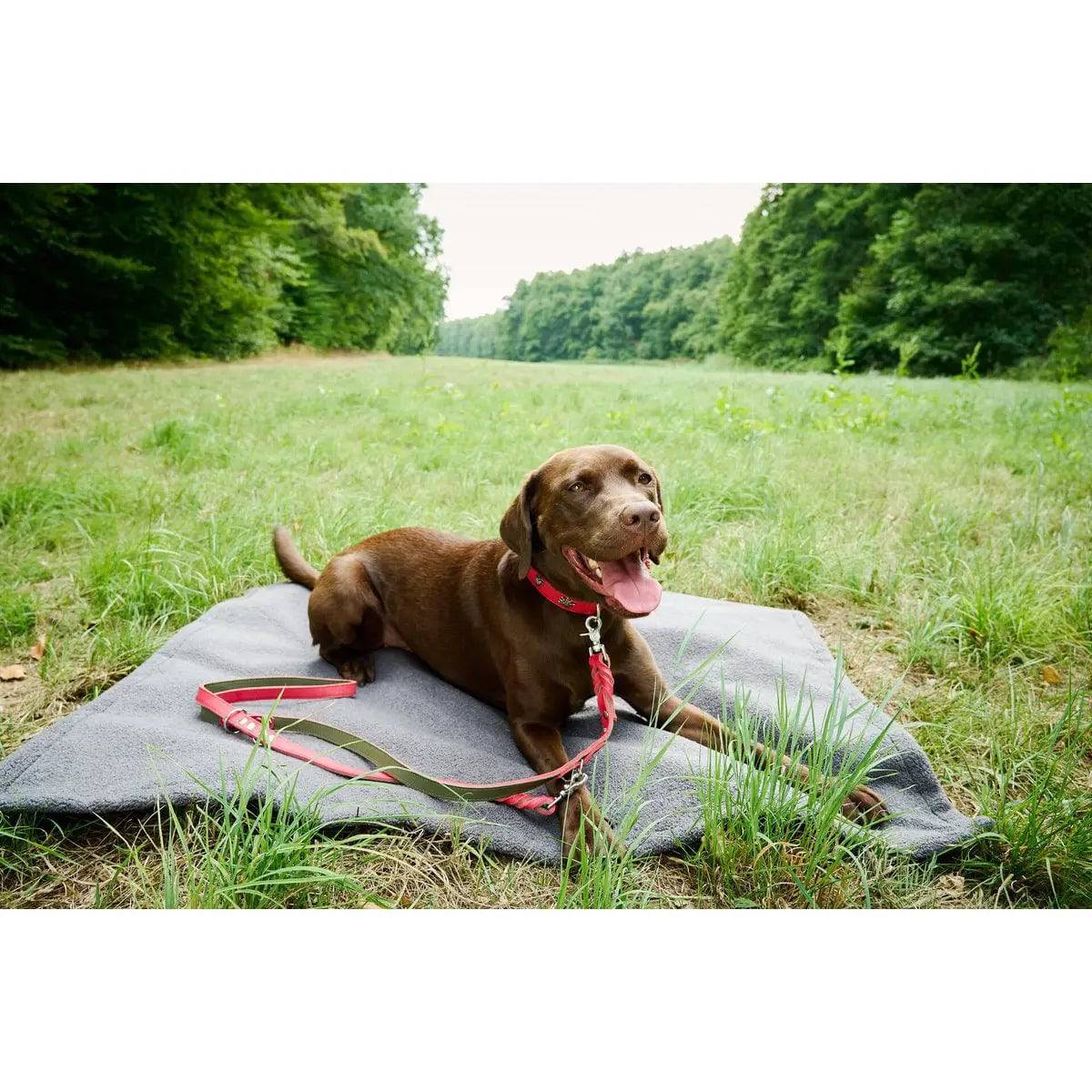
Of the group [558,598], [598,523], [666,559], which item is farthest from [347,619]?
[666,559]

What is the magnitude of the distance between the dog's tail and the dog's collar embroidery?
1475 millimetres

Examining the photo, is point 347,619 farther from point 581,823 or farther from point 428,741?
point 581,823

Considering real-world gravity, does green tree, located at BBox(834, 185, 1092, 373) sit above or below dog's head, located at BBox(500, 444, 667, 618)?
above

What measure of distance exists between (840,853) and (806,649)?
1359 millimetres

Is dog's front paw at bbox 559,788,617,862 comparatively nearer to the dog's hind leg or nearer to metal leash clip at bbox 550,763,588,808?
metal leash clip at bbox 550,763,588,808

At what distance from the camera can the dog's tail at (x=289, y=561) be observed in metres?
3.27

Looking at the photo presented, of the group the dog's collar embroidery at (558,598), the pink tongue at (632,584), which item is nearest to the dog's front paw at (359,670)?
the dog's collar embroidery at (558,598)

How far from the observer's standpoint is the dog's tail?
10.7 ft

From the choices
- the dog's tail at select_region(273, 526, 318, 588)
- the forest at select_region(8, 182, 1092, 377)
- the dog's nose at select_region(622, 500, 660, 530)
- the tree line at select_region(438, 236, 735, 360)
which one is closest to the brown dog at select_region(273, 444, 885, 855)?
the dog's nose at select_region(622, 500, 660, 530)

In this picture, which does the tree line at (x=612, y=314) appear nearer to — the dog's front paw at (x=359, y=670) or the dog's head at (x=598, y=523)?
the dog's head at (x=598, y=523)

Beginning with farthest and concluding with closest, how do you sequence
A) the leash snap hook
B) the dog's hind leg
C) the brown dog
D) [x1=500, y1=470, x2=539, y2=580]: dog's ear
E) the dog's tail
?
1. the dog's tail
2. the dog's hind leg
3. [x1=500, y1=470, x2=539, y2=580]: dog's ear
4. the leash snap hook
5. the brown dog

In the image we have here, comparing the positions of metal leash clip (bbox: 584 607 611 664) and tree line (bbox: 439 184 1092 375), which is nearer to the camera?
metal leash clip (bbox: 584 607 611 664)

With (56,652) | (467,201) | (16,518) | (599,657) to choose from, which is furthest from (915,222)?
(16,518)

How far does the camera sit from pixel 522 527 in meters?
2.21
